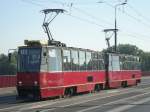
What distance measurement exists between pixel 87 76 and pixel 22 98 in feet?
25.6

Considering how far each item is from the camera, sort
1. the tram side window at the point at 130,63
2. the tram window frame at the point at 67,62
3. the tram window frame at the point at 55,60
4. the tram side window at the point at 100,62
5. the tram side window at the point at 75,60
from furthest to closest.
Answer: the tram side window at the point at 130,63 < the tram side window at the point at 100,62 < the tram side window at the point at 75,60 < the tram window frame at the point at 67,62 < the tram window frame at the point at 55,60

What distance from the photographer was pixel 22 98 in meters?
28.0

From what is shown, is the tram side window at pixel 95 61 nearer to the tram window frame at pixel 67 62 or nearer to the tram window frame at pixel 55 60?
the tram window frame at pixel 67 62

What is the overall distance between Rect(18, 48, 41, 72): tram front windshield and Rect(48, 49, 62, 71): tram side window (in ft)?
2.79

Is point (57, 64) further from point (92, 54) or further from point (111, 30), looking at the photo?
point (111, 30)

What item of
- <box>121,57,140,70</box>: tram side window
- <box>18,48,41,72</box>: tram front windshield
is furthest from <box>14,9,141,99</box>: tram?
<box>121,57,140,70</box>: tram side window

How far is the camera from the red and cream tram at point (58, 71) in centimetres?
2769

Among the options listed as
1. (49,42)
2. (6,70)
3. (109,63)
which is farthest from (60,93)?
(6,70)

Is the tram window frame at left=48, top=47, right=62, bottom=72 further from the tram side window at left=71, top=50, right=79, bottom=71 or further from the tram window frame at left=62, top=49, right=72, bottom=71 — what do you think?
the tram side window at left=71, top=50, right=79, bottom=71

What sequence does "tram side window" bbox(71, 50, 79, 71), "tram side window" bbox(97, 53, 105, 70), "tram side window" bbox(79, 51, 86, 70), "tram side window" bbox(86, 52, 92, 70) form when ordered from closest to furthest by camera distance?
"tram side window" bbox(71, 50, 79, 71) < "tram side window" bbox(79, 51, 86, 70) < "tram side window" bbox(86, 52, 92, 70) < "tram side window" bbox(97, 53, 105, 70)

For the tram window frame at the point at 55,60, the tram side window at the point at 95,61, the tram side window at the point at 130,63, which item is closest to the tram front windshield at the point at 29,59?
the tram window frame at the point at 55,60

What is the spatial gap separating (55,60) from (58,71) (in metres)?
0.77

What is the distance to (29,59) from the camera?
1109 inches

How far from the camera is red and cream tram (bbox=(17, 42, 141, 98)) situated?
27.7 m
